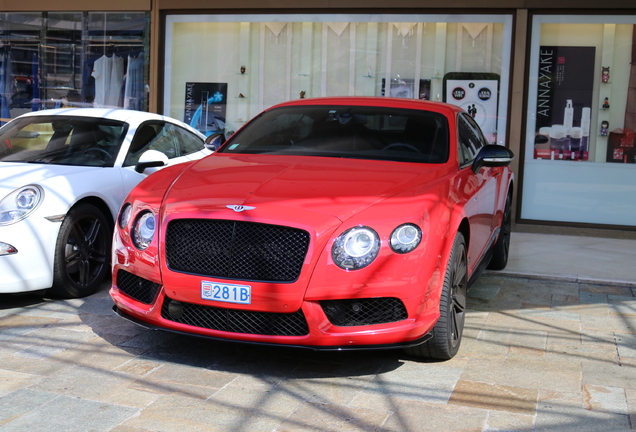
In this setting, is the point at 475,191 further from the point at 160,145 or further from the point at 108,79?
the point at 108,79

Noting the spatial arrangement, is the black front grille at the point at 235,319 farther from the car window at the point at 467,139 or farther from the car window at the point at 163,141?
the car window at the point at 163,141

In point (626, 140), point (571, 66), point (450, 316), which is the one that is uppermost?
point (571, 66)

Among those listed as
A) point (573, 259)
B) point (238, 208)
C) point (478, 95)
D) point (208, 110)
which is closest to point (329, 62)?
point (208, 110)

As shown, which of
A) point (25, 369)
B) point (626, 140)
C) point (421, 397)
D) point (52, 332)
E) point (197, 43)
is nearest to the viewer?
point (421, 397)

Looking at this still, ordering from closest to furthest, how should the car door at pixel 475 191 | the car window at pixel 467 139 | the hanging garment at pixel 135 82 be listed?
the car door at pixel 475 191 < the car window at pixel 467 139 < the hanging garment at pixel 135 82

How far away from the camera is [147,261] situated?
4.17m

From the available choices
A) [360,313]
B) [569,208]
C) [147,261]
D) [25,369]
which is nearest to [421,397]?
[360,313]

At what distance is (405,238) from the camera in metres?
3.93

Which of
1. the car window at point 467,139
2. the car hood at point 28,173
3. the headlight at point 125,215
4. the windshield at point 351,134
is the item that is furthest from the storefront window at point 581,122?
the headlight at point 125,215

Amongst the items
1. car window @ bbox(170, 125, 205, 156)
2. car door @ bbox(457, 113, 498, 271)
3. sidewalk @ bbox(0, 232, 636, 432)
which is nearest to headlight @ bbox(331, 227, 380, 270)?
sidewalk @ bbox(0, 232, 636, 432)

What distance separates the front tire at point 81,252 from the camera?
541 cm

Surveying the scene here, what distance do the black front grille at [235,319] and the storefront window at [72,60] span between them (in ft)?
25.3

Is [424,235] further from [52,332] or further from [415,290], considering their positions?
[52,332]

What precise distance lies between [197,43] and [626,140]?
5966 millimetres
